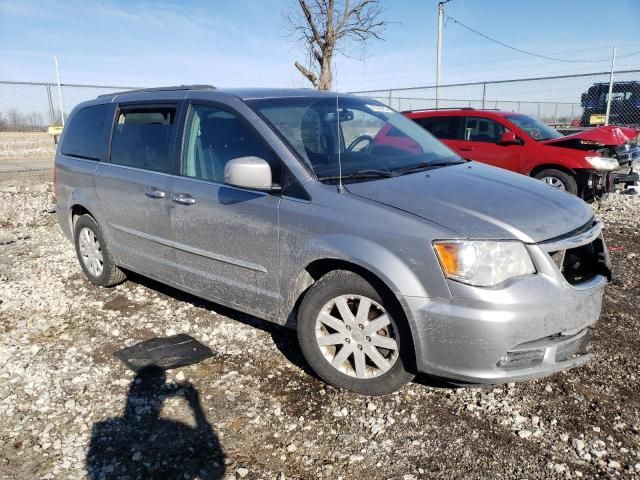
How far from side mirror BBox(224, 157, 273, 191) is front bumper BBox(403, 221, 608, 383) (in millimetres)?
1108

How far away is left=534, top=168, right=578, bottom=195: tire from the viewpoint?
26.1 feet

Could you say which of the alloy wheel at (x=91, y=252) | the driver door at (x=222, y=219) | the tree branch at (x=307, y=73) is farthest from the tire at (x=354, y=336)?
the tree branch at (x=307, y=73)

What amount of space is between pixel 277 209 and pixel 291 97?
1.06 meters

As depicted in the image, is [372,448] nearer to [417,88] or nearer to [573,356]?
[573,356]

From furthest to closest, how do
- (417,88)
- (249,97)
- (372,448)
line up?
1. (417,88)
2. (249,97)
3. (372,448)

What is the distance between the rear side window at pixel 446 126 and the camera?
Answer: 29.0ft

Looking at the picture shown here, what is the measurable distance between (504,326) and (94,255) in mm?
3908

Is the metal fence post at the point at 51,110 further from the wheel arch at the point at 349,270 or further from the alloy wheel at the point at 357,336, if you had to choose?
the alloy wheel at the point at 357,336

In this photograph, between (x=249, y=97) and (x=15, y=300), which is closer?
(x=249, y=97)

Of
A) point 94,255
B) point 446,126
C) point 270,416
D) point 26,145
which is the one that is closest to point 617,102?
point 446,126

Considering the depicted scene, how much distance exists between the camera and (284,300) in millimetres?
3158

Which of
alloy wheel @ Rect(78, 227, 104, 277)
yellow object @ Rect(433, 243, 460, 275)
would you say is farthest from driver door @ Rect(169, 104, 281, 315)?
alloy wheel @ Rect(78, 227, 104, 277)

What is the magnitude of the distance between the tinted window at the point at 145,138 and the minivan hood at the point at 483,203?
163 cm

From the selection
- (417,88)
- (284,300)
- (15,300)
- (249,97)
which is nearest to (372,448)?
(284,300)
